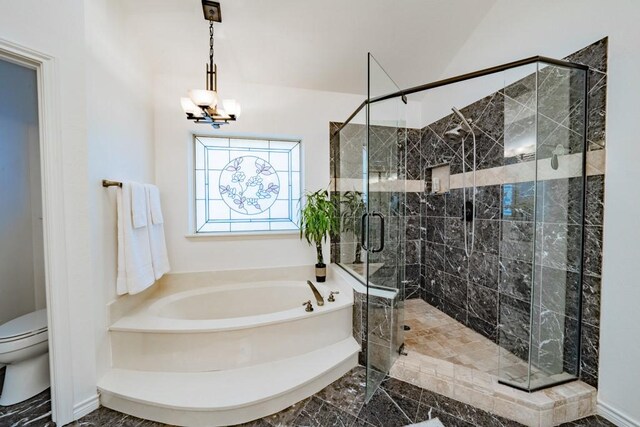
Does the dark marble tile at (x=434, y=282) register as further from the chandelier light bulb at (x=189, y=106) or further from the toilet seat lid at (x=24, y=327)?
the toilet seat lid at (x=24, y=327)

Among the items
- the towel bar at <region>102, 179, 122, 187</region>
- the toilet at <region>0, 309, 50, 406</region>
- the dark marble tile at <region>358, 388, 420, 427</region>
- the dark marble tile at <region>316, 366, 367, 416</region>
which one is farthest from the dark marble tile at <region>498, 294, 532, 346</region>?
the toilet at <region>0, 309, 50, 406</region>

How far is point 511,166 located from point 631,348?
1283 mm

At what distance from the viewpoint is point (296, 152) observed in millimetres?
2738

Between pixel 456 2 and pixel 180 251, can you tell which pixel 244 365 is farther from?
pixel 456 2

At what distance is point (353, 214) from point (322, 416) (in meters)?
1.59

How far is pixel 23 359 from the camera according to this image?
1492mm

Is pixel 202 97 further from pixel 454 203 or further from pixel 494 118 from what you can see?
pixel 454 203

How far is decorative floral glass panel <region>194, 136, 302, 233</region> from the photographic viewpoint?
2.55 meters

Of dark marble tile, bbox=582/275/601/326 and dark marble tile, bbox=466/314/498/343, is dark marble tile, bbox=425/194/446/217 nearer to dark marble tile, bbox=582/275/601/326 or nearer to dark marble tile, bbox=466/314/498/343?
dark marble tile, bbox=466/314/498/343

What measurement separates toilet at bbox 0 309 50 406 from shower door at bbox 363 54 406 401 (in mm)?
2146

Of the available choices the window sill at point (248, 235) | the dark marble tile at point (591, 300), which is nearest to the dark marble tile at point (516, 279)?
the dark marble tile at point (591, 300)

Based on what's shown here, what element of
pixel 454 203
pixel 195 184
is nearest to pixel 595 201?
pixel 454 203

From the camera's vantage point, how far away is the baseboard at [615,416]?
4.20 feet

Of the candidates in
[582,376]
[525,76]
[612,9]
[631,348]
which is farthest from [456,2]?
[582,376]
